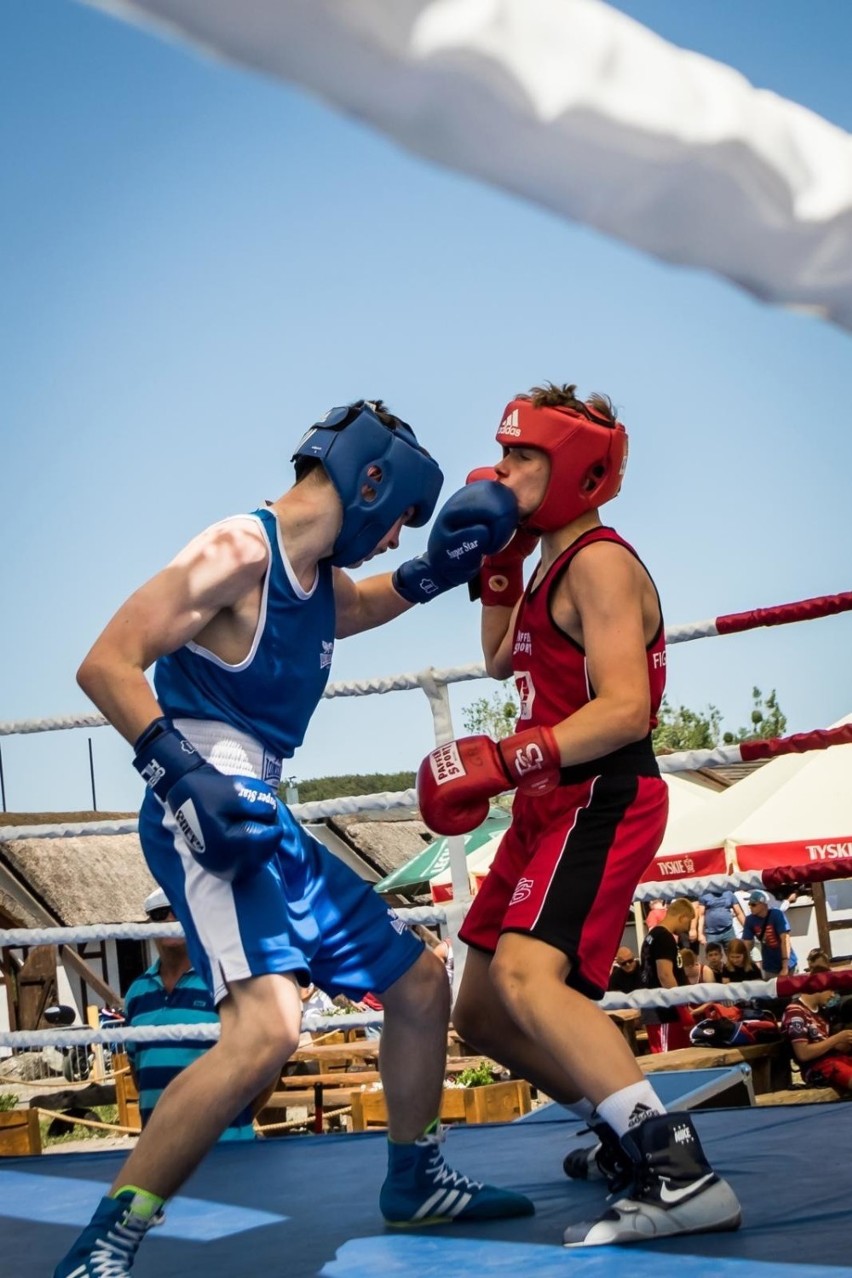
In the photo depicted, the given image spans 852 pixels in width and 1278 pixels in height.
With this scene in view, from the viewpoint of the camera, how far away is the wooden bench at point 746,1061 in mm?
4723

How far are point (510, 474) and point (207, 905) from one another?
2.86ft

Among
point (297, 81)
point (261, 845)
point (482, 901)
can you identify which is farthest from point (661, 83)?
point (482, 901)

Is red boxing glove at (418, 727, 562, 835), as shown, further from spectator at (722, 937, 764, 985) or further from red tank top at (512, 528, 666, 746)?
spectator at (722, 937, 764, 985)

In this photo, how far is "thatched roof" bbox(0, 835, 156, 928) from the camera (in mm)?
24375

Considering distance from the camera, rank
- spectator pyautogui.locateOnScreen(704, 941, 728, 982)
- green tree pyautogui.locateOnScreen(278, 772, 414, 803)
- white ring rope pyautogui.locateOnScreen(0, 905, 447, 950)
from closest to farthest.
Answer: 1. white ring rope pyautogui.locateOnScreen(0, 905, 447, 950)
2. spectator pyautogui.locateOnScreen(704, 941, 728, 982)
3. green tree pyautogui.locateOnScreen(278, 772, 414, 803)

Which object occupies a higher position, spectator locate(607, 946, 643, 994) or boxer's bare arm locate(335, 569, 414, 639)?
boxer's bare arm locate(335, 569, 414, 639)

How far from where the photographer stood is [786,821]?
29.8 ft

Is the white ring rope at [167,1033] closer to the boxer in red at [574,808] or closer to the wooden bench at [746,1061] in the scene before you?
the boxer in red at [574,808]

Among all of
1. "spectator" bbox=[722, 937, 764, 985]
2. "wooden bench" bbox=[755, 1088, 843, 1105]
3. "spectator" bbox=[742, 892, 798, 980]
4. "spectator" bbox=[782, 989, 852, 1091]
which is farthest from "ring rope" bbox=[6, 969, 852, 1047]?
"spectator" bbox=[742, 892, 798, 980]

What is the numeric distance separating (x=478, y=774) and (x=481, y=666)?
49.3 inches

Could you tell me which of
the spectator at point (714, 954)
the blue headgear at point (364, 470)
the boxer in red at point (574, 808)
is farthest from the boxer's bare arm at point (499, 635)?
the spectator at point (714, 954)

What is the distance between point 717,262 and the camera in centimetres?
78

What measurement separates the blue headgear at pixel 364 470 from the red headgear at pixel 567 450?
0.19 m

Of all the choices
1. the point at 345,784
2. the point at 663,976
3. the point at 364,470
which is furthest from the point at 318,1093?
the point at 345,784
